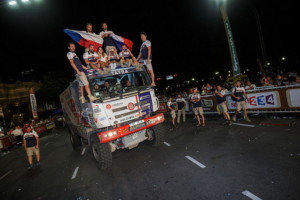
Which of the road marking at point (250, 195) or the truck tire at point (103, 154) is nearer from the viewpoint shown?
the road marking at point (250, 195)

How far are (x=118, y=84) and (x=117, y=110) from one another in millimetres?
1121

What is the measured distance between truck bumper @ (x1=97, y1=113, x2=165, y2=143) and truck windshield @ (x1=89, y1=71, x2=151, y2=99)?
113 cm

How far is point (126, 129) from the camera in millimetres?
5465

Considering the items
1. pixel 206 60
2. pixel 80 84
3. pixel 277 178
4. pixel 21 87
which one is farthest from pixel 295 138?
pixel 21 87

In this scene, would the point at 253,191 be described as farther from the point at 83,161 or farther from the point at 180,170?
the point at 83,161

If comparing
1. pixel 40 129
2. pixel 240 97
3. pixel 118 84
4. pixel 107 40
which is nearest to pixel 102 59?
pixel 107 40

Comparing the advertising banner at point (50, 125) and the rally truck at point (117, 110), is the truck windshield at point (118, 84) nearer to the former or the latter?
the rally truck at point (117, 110)

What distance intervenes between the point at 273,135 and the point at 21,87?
45637 mm

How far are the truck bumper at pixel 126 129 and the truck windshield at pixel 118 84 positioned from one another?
113 centimetres

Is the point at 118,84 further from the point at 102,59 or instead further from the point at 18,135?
the point at 18,135

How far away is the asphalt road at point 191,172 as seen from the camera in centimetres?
342

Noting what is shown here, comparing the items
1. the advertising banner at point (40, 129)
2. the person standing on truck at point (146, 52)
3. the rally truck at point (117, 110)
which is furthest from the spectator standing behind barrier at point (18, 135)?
the person standing on truck at point (146, 52)

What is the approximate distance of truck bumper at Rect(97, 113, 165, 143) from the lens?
16.9ft

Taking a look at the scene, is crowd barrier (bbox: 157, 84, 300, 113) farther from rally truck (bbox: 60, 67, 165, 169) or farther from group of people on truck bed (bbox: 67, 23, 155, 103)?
group of people on truck bed (bbox: 67, 23, 155, 103)
